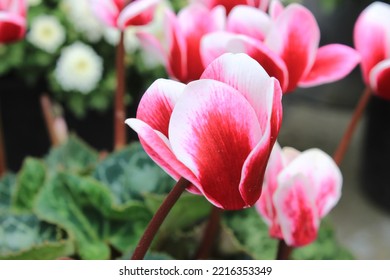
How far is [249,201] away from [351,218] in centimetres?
166

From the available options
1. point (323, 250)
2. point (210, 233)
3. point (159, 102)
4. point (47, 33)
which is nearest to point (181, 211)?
point (210, 233)

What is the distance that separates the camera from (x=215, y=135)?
274 mm

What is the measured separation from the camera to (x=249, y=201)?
0.28 meters

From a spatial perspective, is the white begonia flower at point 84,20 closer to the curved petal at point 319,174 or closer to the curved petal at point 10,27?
the curved petal at point 10,27

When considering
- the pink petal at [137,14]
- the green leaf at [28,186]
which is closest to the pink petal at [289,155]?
the pink petal at [137,14]

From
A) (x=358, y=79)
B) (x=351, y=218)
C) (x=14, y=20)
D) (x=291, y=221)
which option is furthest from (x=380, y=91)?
(x=358, y=79)

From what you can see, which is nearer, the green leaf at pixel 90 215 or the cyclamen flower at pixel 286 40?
the cyclamen flower at pixel 286 40

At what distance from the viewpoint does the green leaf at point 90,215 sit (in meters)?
0.51

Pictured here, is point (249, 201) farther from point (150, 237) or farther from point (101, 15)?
point (101, 15)

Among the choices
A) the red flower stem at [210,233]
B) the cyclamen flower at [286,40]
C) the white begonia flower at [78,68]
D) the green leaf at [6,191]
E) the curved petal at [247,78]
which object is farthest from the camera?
the white begonia flower at [78,68]

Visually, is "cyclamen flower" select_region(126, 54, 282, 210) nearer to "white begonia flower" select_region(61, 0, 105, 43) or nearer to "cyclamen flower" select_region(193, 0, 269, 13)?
"cyclamen flower" select_region(193, 0, 269, 13)

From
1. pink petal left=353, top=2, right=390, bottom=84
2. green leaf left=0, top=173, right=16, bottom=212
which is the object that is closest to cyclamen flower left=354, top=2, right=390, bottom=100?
pink petal left=353, top=2, right=390, bottom=84

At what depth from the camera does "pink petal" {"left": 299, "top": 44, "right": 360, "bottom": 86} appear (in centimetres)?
40

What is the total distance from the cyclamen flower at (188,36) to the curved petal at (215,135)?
150mm
